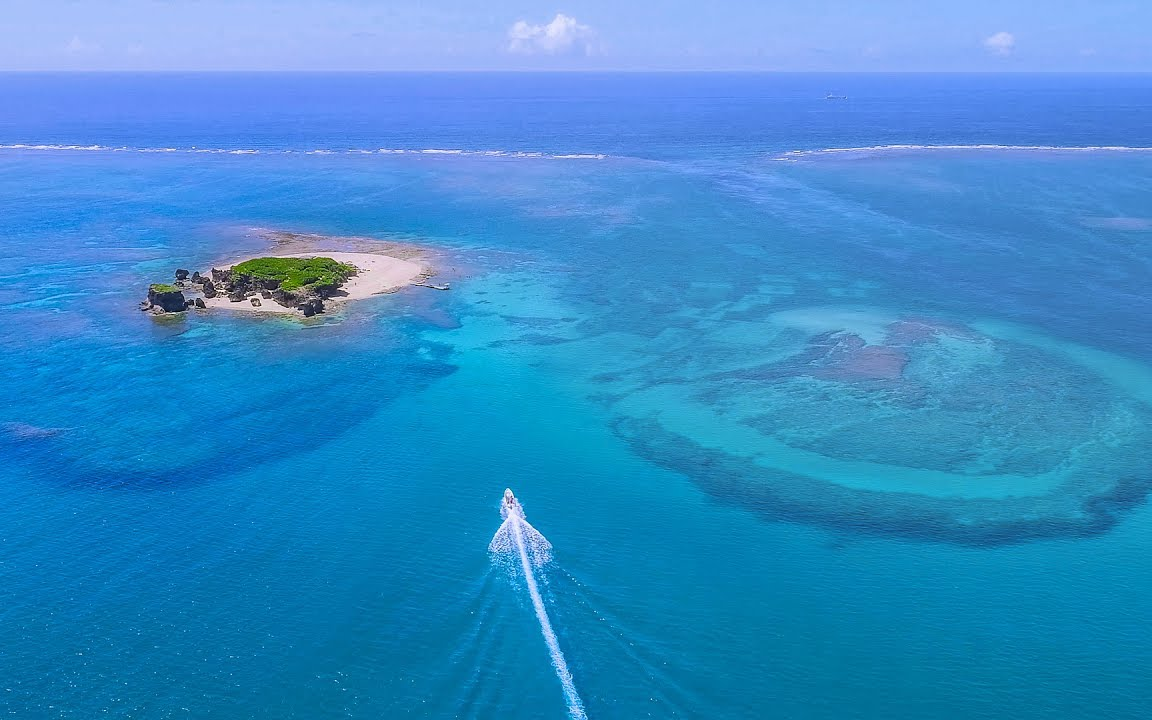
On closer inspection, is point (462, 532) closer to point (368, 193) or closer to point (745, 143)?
point (368, 193)

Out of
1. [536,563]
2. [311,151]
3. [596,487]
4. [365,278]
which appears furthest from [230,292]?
[311,151]

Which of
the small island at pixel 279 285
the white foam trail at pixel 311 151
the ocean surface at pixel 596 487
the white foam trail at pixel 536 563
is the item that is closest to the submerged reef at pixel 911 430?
the ocean surface at pixel 596 487

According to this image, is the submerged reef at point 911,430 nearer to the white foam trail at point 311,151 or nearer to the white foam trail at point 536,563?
the white foam trail at point 536,563

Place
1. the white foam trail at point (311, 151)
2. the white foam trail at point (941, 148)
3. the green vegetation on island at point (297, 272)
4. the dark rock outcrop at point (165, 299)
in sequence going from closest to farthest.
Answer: the dark rock outcrop at point (165, 299)
the green vegetation on island at point (297, 272)
the white foam trail at point (941, 148)
the white foam trail at point (311, 151)

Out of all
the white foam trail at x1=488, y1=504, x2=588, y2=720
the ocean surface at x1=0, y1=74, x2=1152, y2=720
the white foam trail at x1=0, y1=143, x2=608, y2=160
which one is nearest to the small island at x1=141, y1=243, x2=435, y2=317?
the ocean surface at x1=0, y1=74, x2=1152, y2=720

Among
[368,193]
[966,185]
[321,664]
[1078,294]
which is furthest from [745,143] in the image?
[321,664]

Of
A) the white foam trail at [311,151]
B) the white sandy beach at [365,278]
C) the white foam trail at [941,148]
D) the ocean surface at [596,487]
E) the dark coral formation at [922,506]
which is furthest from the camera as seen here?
the white foam trail at [311,151]

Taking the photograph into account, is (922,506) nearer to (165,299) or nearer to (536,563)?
(536,563)
